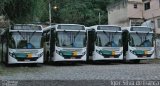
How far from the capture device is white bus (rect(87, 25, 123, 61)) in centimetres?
2684

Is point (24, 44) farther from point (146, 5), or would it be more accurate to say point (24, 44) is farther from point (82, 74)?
point (146, 5)

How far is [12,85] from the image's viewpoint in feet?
37.4

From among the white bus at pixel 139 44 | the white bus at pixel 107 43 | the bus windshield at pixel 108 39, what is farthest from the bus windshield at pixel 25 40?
the white bus at pixel 139 44

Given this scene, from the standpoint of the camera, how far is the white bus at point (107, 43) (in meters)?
26.8

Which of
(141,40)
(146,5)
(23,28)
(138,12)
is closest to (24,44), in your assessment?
(23,28)

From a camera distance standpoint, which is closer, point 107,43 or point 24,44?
point 24,44

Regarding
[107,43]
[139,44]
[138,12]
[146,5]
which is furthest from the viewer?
[138,12]

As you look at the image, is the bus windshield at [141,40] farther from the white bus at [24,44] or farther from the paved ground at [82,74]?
the white bus at [24,44]

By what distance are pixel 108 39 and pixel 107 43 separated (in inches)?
12.2

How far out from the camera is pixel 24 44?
24.2m

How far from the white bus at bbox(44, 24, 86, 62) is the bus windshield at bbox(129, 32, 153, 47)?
13.1 feet

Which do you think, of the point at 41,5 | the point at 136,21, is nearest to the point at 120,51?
the point at 41,5

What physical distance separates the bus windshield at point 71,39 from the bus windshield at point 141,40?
13.1ft

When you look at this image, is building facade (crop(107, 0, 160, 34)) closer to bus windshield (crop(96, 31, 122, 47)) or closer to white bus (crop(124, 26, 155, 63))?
white bus (crop(124, 26, 155, 63))
